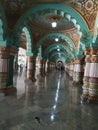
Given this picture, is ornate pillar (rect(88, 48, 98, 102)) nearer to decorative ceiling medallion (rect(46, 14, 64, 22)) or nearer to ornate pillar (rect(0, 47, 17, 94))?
ornate pillar (rect(0, 47, 17, 94))

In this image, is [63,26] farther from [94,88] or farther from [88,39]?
[94,88]

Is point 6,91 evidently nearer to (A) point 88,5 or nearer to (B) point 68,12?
(B) point 68,12

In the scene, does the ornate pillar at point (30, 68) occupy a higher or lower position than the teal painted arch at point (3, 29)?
lower

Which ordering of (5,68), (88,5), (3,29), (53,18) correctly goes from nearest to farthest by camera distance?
(88,5)
(3,29)
(5,68)
(53,18)

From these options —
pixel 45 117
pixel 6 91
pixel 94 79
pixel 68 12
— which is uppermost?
pixel 68 12

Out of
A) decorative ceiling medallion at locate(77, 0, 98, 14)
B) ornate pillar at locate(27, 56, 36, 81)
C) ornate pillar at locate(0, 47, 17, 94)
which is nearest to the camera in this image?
decorative ceiling medallion at locate(77, 0, 98, 14)

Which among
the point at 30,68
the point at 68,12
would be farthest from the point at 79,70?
the point at 68,12

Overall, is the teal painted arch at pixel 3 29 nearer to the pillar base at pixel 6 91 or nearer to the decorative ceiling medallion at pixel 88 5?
the pillar base at pixel 6 91

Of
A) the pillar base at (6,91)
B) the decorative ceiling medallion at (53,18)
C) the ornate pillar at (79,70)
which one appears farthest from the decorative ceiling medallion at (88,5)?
the ornate pillar at (79,70)

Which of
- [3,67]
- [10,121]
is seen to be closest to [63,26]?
[3,67]

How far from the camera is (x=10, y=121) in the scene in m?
5.27

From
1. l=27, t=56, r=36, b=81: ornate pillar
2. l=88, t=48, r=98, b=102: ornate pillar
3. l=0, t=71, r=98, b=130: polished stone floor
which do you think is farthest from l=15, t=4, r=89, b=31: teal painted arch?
l=27, t=56, r=36, b=81: ornate pillar

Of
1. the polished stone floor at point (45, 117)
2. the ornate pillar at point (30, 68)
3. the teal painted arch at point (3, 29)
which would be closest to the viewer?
the polished stone floor at point (45, 117)

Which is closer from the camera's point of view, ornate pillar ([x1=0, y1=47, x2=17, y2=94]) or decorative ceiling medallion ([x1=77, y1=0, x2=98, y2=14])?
decorative ceiling medallion ([x1=77, y1=0, x2=98, y2=14])
